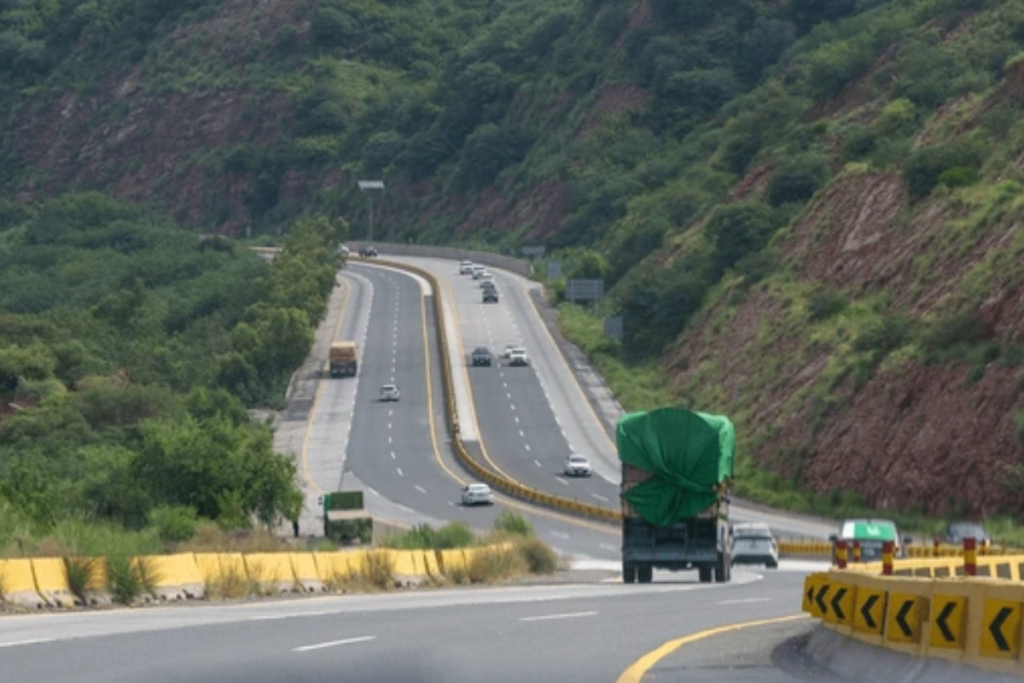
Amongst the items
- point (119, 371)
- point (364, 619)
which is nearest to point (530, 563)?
point (364, 619)

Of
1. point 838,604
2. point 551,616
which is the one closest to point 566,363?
point 551,616

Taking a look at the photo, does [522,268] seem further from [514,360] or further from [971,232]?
[971,232]

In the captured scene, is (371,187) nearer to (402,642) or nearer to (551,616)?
A: (551,616)

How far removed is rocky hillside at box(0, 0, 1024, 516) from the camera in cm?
7231

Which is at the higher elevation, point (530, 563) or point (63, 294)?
point (63, 294)

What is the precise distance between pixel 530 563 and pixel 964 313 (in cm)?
3603

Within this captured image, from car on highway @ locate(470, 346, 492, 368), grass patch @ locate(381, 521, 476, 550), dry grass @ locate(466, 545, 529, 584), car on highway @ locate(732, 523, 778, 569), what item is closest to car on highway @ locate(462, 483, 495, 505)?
car on highway @ locate(732, 523, 778, 569)

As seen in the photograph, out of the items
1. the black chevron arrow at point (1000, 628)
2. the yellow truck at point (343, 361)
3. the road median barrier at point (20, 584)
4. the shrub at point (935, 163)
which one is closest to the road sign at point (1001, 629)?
the black chevron arrow at point (1000, 628)

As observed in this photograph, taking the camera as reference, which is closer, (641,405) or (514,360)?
(641,405)

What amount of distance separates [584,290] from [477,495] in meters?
57.0

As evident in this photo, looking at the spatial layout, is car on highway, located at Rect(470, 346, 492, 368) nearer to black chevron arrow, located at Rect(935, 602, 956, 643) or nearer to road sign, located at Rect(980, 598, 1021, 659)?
black chevron arrow, located at Rect(935, 602, 956, 643)

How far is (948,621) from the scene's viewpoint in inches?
590

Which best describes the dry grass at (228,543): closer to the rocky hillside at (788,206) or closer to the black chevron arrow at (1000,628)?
the black chevron arrow at (1000,628)

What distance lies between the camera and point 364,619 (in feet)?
76.0
